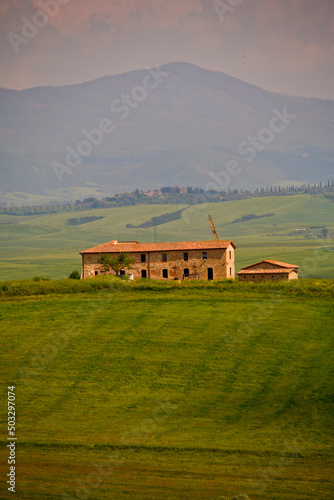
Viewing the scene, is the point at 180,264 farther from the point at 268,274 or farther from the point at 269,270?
the point at 269,270

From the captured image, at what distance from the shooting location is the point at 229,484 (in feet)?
75.4

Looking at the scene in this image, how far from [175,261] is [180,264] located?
57 centimetres

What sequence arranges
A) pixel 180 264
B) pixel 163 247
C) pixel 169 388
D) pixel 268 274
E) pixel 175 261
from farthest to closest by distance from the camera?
pixel 163 247, pixel 175 261, pixel 180 264, pixel 268 274, pixel 169 388

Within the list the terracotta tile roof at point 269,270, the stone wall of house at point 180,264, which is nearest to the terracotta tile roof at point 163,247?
the stone wall of house at point 180,264

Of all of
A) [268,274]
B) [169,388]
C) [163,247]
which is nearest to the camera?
[169,388]

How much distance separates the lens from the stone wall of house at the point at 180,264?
218 feet

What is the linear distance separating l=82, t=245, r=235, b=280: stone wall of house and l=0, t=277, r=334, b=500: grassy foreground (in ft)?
38.3

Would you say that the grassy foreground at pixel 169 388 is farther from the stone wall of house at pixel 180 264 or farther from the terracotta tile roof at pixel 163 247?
the terracotta tile roof at pixel 163 247

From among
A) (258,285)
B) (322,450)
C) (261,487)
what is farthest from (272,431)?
(258,285)

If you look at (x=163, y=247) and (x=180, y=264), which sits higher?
(x=163, y=247)

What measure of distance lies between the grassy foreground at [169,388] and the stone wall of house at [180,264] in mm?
11667

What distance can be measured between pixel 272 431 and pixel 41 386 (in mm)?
12071

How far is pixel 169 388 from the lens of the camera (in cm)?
3434

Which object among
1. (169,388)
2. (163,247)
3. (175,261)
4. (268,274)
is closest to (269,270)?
(268,274)
